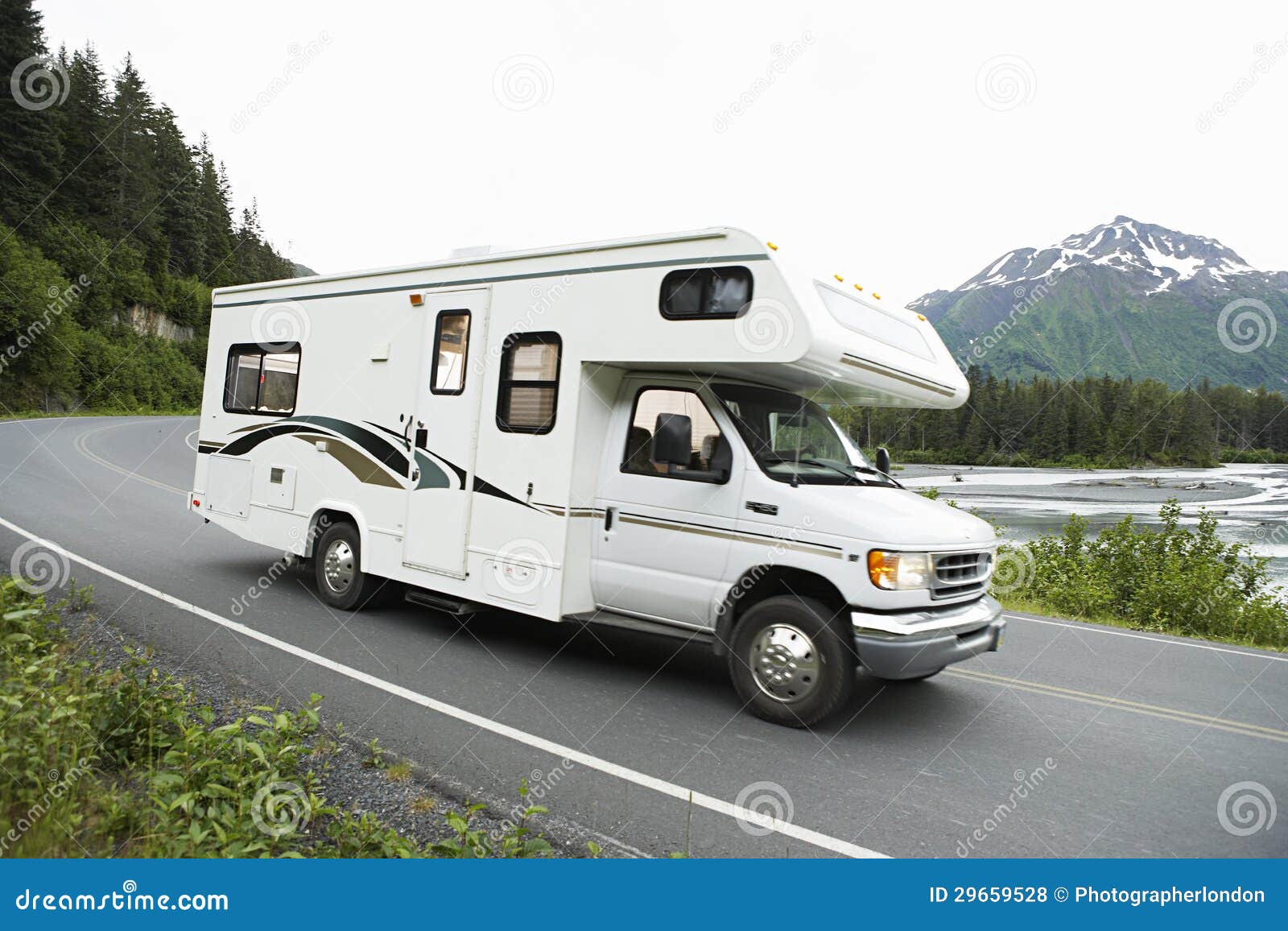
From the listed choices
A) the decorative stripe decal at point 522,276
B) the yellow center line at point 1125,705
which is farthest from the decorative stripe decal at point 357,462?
the yellow center line at point 1125,705

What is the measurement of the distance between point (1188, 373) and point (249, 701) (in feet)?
704

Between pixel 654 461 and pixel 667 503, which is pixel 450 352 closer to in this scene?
pixel 654 461

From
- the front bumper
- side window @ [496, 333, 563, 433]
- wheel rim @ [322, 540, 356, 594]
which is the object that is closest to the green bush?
the front bumper

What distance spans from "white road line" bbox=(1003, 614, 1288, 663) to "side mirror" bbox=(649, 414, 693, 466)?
592cm

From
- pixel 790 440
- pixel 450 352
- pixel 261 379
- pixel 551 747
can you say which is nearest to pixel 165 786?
pixel 551 747

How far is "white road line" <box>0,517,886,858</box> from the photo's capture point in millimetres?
3986

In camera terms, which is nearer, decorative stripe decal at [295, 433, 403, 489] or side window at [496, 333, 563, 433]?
side window at [496, 333, 563, 433]

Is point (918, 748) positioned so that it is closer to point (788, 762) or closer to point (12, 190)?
point (788, 762)

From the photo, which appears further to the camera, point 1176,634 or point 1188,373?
point 1188,373

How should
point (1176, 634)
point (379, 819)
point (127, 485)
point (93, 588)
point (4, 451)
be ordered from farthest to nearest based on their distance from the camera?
point (4, 451)
point (127, 485)
point (1176, 634)
point (93, 588)
point (379, 819)

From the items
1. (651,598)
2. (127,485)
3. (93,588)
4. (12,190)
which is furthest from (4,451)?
(12,190)

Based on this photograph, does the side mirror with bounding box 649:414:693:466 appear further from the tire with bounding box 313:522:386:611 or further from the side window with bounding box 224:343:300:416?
the side window with bounding box 224:343:300:416

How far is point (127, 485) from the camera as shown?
53.9ft

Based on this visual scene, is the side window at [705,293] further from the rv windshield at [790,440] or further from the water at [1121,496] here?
the water at [1121,496]
